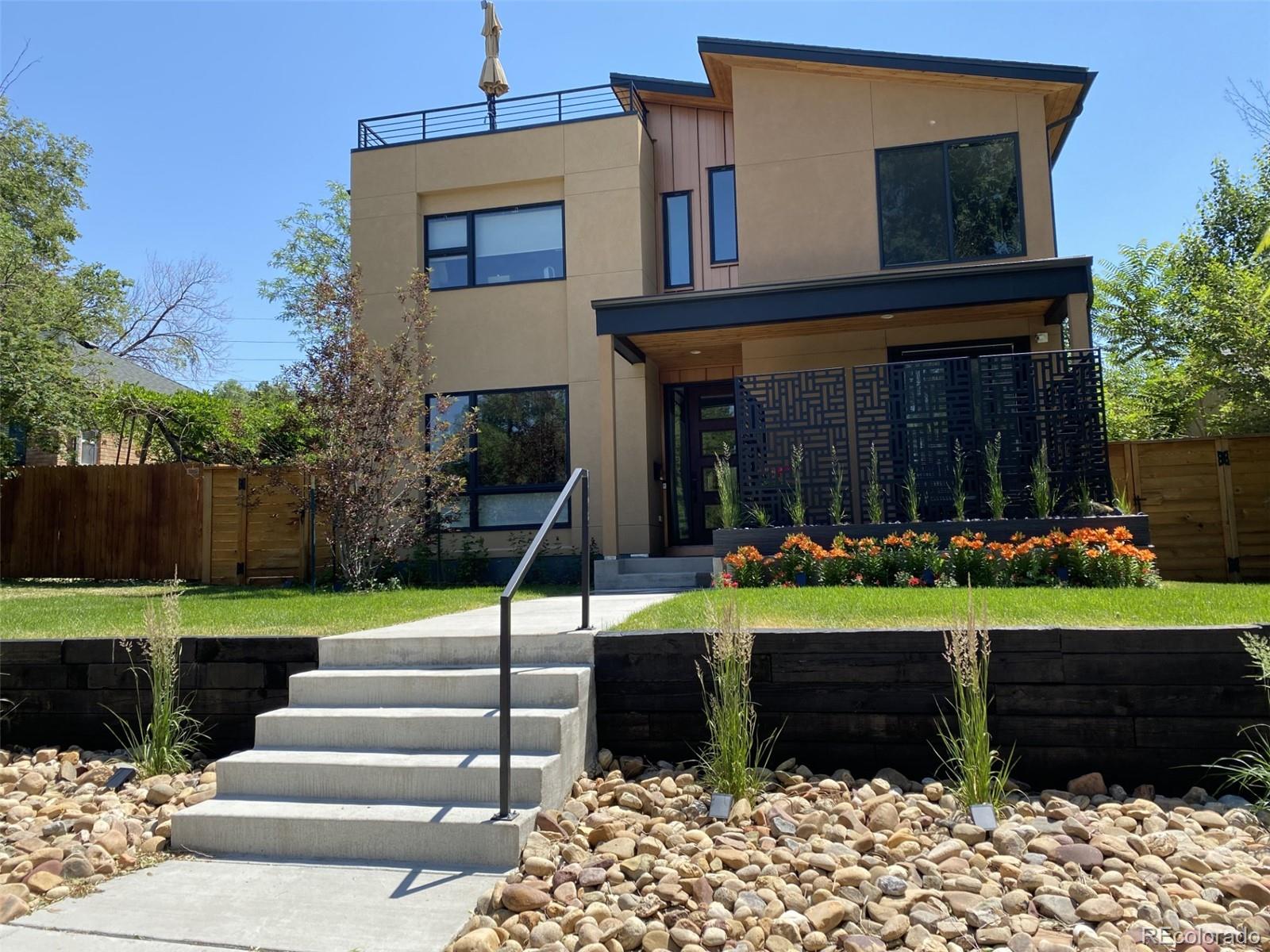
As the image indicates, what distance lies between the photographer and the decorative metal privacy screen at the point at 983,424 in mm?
8750

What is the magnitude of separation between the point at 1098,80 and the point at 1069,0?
3.80 feet

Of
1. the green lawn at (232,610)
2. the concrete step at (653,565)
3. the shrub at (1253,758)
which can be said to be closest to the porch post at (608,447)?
the concrete step at (653,565)

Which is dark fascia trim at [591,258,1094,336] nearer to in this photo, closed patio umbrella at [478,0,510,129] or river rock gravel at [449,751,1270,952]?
closed patio umbrella at [478,0,510,129]

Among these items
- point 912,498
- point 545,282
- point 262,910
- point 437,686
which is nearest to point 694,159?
point 545,282

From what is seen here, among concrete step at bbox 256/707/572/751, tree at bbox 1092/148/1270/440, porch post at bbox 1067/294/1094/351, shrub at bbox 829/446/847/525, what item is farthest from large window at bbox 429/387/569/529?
tree at bbox 1092/148/1270/440

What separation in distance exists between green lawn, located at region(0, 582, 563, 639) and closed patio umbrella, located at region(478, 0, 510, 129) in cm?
795

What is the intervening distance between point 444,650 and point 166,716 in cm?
159

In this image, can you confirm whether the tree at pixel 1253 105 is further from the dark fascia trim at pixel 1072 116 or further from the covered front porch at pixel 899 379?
the covered front porch at pixel 899 379

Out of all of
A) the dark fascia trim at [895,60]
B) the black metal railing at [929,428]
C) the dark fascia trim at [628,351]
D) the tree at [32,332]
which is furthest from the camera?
the tree at [32,332]

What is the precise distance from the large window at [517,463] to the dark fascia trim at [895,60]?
201 inches

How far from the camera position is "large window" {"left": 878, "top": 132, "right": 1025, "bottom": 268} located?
10.9 metres

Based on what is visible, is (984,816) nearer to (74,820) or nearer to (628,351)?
(74,820)

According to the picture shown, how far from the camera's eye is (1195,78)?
Result: 14977 mm

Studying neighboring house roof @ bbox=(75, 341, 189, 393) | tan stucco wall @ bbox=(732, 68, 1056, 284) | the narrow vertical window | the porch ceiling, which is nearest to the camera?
the porch ceiling
